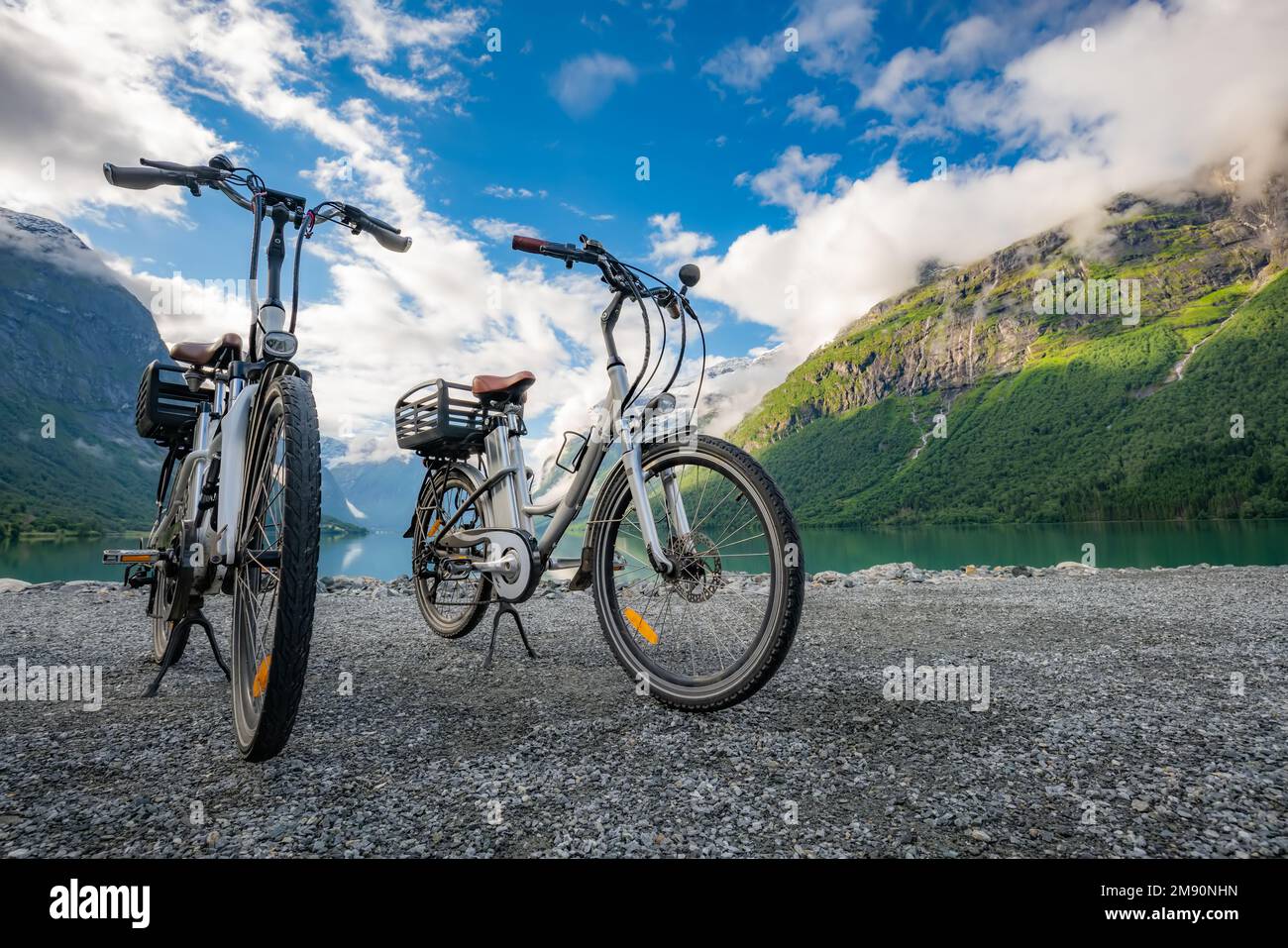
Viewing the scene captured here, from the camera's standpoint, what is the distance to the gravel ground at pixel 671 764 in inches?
75.6

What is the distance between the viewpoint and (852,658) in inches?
179

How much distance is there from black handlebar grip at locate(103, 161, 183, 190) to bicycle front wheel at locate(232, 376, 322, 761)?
1502 millimetres

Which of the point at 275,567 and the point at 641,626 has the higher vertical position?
the point at 275,567

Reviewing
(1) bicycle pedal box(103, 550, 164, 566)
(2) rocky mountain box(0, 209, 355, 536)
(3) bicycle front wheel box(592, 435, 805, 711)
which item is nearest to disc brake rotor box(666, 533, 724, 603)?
(3) bicycle front wheel box(592, 435, 805, 711)

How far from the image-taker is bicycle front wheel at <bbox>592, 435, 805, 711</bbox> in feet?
9.00

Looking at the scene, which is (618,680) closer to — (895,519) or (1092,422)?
(895,519)

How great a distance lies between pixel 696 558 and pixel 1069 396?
15530cm

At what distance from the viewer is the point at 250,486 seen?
117 inches

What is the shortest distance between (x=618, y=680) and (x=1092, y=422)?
14249cm

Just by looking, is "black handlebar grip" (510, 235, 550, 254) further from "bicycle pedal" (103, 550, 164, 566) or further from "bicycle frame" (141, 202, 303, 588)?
"bicycle pedal" (103, 550, 164, 566)

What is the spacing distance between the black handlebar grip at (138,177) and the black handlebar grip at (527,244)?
1781 millimetres

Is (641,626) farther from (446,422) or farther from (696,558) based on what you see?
(446,422)

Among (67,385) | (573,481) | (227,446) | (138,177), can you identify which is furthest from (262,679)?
(67,385)
